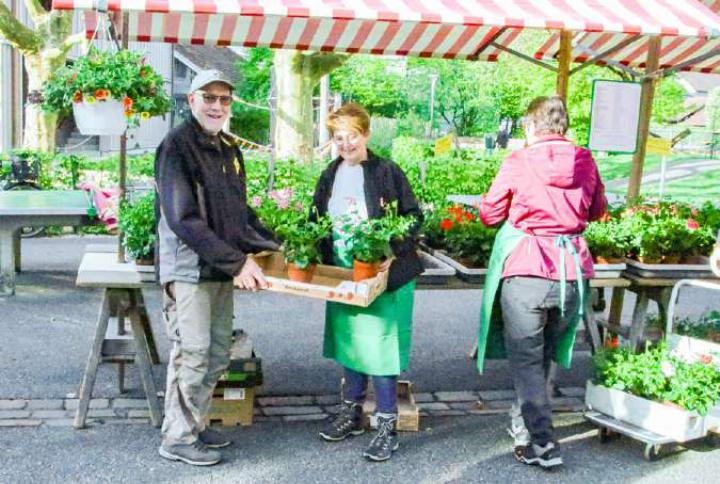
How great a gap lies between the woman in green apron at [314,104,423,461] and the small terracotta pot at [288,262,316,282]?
0.20 meters

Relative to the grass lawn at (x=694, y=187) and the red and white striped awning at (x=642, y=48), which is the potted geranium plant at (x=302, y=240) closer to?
the red and white striped awning at (x=642, y=48)

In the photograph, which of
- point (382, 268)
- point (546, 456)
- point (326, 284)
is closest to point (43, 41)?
point (326, 284)

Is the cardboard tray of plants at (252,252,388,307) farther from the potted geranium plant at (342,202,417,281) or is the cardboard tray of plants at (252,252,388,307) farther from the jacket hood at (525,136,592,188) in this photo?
the jacket hood at (525,136,592,188)

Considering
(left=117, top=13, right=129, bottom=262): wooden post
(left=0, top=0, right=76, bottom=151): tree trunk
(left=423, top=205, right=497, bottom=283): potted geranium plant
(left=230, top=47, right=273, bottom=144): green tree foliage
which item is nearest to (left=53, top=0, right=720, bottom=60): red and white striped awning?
(left=117, top=13, right=129, bottom=262): wooden post

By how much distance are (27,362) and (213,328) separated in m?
2.21

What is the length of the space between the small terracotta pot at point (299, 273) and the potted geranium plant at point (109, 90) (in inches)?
46.5

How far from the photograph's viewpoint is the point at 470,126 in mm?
36719

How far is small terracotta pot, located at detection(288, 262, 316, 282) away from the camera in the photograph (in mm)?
4191

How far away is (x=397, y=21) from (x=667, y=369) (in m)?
2.36

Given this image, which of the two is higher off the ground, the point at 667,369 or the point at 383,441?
the point at 667,369

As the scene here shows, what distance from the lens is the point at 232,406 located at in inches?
182

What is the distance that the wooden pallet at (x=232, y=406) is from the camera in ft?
15.1

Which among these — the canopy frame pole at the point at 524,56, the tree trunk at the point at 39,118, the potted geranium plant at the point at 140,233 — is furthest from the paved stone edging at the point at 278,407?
the tree trunk at the point at 39,118

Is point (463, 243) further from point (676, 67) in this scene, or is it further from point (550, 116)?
point (676, 67)
